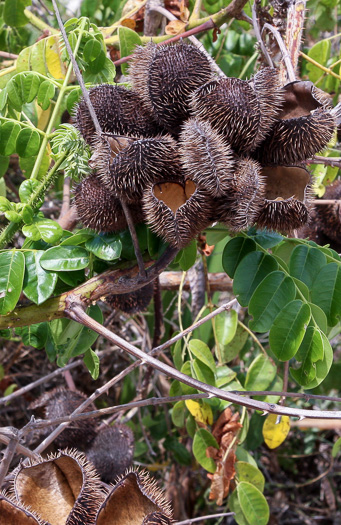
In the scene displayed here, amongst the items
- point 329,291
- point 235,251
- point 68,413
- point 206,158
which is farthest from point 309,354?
point 68,413

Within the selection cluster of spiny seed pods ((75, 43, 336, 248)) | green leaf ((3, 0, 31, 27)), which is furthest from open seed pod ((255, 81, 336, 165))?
green leaf ((3, 0, 31, 27))

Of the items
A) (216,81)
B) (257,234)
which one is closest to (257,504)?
(257,234)

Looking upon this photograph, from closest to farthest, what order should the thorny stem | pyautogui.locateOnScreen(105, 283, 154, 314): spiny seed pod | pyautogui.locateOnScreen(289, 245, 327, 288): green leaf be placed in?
the thorny stem
pyautogui.locateOnScreen(289, 245, 327, 288): green leaf
pyautogui.locateOnScreen(105, 283, 154, 314): spiny seed pod

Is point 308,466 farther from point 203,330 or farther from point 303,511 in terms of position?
point 203,330

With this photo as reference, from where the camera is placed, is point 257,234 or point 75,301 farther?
point 257,234

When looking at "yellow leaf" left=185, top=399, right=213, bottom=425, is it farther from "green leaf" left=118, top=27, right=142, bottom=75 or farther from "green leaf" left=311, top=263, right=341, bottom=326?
"green leaf" left=118, top=27, right=142, bottom=75

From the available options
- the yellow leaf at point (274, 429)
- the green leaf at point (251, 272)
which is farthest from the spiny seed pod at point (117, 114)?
the yellow leaf at point (274, 429)
